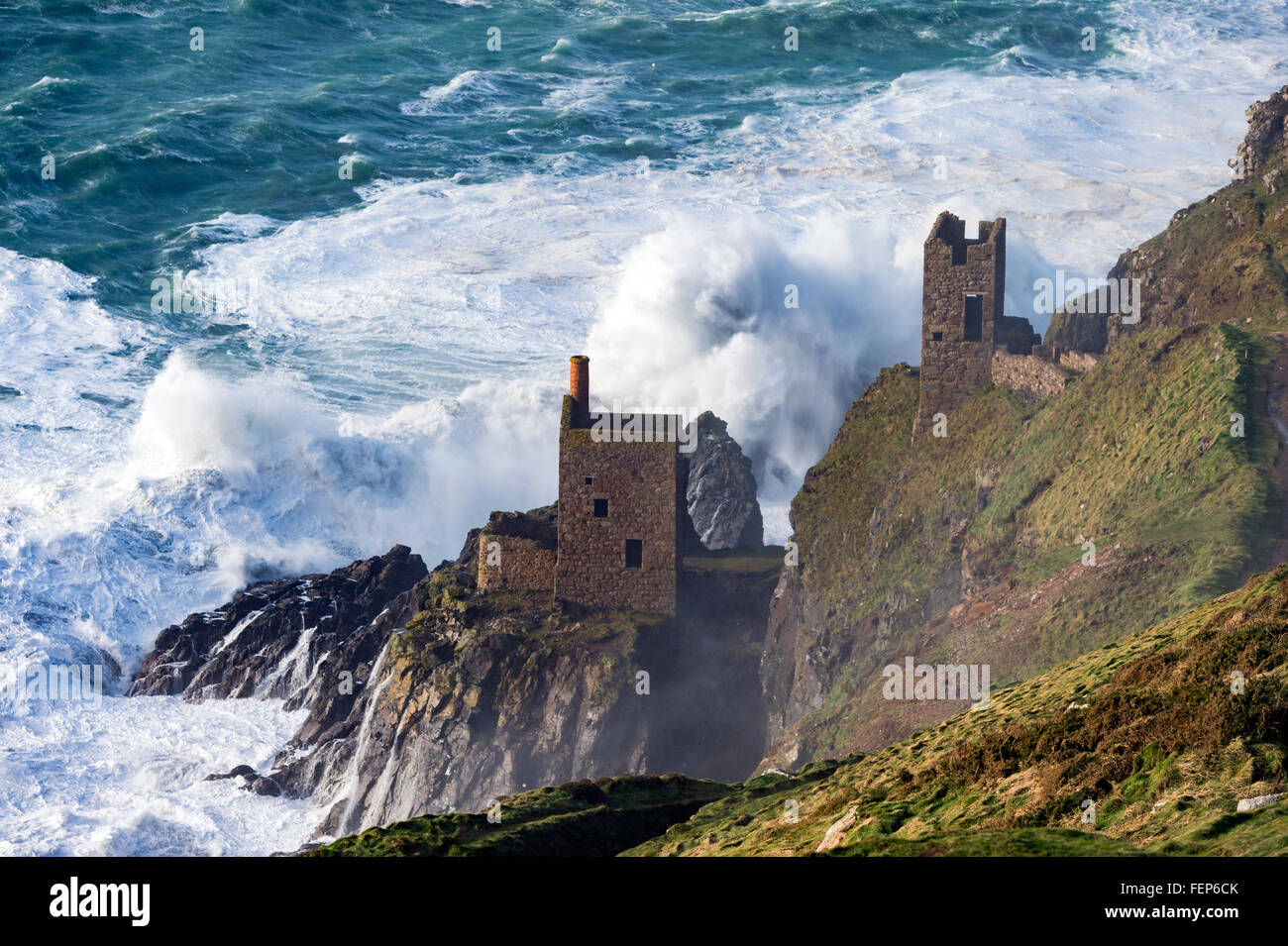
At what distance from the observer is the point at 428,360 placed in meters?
103

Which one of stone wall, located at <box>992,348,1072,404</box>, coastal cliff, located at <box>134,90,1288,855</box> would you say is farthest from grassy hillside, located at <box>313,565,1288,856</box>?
stone wall, located at <box>992,348,1072,404</box>

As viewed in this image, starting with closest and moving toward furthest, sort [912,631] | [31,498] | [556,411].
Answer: [912,631], [31,498], [556,411]

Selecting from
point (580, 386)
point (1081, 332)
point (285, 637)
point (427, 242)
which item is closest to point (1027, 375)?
point (1081, 332)

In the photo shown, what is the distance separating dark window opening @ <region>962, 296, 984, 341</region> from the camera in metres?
58.7

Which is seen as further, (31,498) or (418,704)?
(31,498)

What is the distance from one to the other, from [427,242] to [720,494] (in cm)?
4381

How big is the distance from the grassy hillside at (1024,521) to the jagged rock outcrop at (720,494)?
34.3 ft

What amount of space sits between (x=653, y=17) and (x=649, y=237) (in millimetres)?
34297

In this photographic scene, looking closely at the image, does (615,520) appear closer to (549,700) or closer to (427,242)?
(549,700)

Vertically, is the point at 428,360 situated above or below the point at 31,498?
above

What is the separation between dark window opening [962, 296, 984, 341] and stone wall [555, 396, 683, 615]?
9036 millimetres

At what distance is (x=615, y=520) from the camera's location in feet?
197
